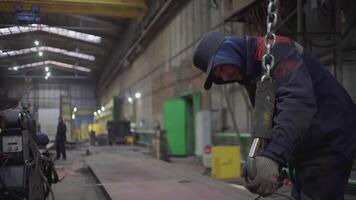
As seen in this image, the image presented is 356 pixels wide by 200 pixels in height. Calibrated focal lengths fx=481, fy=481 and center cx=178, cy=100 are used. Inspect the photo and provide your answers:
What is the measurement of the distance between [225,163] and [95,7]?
13293 millimetres

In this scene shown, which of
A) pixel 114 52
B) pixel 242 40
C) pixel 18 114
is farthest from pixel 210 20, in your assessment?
pixel 114 52

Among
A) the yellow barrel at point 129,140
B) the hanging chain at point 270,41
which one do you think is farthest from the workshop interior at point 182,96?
the yellow barrel at point 129,140

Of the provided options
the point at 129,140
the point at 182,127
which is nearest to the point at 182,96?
the point at 182,127

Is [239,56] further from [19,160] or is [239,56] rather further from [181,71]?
[181,71]

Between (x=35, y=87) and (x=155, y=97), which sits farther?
(x=155, y=97)

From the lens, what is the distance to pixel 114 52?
4044 centimetres

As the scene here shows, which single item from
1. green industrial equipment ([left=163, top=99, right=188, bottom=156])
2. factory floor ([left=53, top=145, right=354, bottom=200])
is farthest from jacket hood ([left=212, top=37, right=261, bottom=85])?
green industrial equipment ([left=163, top=99, right=188, bottom=156])

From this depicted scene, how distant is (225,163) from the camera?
35.9 feet

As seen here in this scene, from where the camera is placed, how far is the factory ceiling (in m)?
6.52

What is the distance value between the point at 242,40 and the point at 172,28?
2038 cm

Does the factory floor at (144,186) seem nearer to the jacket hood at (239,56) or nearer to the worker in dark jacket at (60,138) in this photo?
the jacket hood at (239,56)

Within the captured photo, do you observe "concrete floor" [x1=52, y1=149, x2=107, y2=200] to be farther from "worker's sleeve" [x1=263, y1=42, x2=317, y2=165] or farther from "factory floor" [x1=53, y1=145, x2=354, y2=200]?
"worker's sleeve" [x1=263, y1=42, x2=317, y2=165]

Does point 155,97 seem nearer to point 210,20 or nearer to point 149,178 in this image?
point 210,20

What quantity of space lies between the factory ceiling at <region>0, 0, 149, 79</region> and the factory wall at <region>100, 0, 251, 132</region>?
8.30 ft
